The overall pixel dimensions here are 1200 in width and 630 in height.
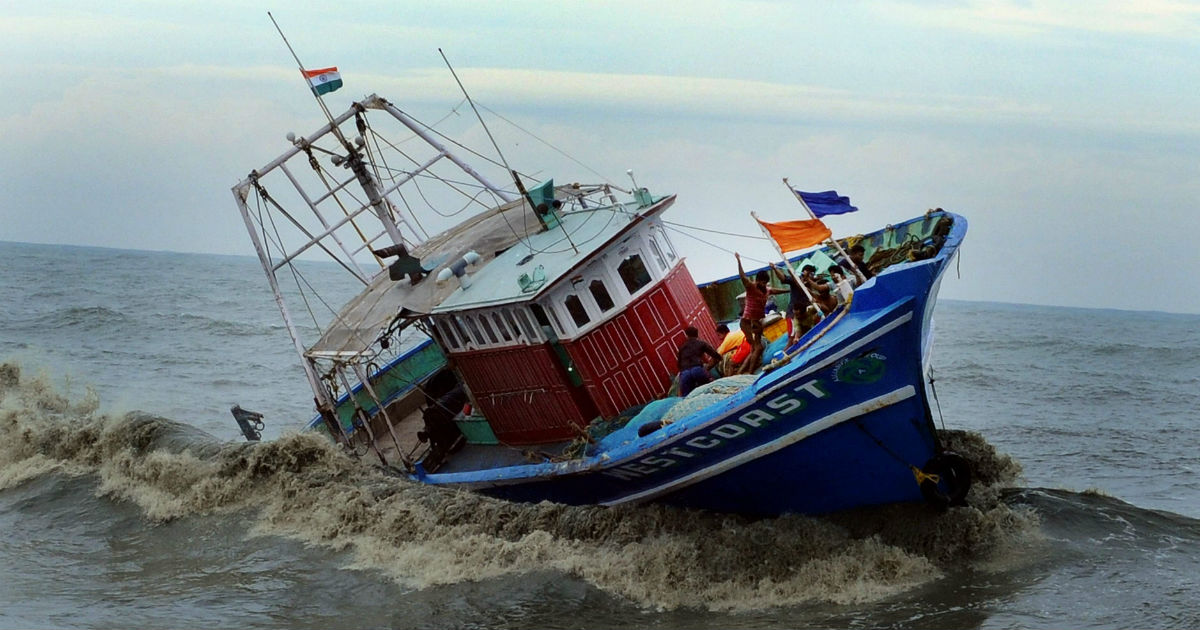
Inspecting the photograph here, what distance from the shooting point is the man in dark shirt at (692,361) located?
1238 cm

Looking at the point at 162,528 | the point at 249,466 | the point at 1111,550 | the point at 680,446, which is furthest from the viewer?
the point at 249,466

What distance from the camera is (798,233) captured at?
41.8ft

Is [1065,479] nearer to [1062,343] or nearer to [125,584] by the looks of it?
[125,584]

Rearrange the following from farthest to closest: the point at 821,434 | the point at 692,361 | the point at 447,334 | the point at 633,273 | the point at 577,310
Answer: the point at 447,334 < the point at 633,273 < the point at 577,310 < the point at 692,361 < the point at 821,434

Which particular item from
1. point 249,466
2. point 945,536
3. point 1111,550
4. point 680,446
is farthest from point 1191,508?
point 249,466

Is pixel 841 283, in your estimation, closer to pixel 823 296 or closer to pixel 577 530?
pixel 823 296

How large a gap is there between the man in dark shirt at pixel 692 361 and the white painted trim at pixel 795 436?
1103 mm

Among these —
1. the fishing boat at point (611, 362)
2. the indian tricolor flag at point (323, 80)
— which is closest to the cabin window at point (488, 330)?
the fishing boat at point (611, 362)

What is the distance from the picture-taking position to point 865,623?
9.95 m

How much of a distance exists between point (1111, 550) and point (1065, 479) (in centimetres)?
480

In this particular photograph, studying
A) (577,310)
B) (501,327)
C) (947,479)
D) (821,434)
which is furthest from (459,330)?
(947,479)

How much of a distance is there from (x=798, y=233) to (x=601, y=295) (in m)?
2.32

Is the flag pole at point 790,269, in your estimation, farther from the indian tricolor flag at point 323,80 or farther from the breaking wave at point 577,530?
the indian tricolor flag at point 323,80

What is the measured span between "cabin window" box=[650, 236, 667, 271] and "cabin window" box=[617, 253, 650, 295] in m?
0.31
